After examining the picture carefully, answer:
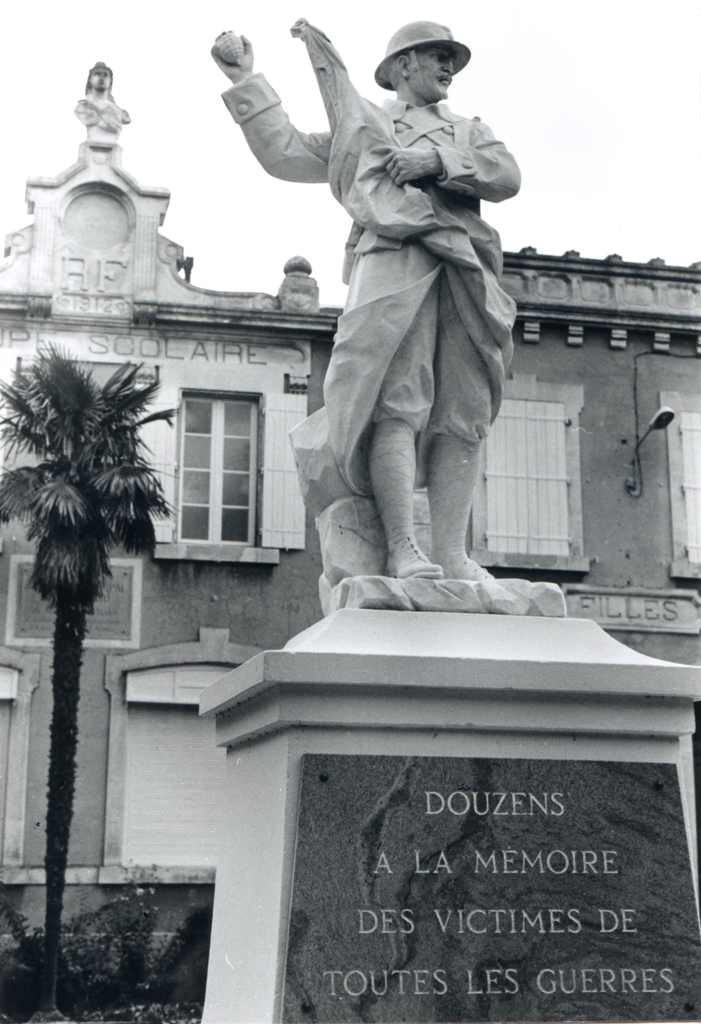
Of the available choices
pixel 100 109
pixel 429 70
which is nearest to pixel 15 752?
pixel 100 109

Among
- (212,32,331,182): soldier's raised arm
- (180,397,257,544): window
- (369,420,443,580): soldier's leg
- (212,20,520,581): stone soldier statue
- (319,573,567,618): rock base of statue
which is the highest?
(180,397,257,544): window

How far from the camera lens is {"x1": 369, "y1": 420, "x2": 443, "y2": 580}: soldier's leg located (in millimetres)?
4539

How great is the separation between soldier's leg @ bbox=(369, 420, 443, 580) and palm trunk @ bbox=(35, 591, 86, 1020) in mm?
10190

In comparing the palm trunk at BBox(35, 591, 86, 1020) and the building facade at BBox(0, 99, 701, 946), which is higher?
the building facade at BBox(0, 99, 701, 946)

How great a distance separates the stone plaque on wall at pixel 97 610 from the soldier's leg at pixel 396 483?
435 inches

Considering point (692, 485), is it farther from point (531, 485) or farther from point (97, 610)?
point (97, 610)

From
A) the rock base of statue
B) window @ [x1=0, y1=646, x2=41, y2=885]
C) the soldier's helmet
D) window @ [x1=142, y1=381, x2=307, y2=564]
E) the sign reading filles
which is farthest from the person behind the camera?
window @ [x1=142, y1=381, x2=307, y2=564]

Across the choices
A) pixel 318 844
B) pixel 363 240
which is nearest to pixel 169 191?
pixel 363 240

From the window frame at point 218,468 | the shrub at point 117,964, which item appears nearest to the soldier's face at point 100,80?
the window frame at point 218,468

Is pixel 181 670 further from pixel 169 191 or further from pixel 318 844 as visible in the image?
pixel 318 844

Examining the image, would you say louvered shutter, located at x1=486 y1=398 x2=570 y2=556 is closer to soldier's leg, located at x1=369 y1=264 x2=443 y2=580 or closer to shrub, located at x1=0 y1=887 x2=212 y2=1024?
shrub, located at x1=0 y1=887 x2=212 y2=1024

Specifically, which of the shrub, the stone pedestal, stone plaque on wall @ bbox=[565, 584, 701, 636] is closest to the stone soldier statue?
the stone pedestal

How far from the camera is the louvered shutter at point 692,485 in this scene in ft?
55.6

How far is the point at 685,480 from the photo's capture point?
16969mm
